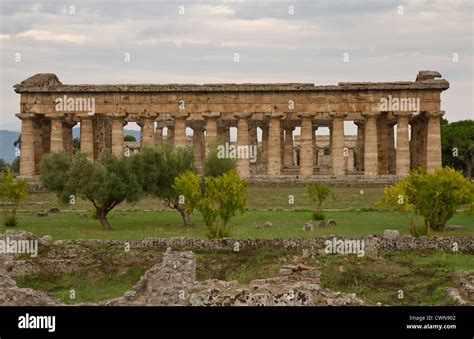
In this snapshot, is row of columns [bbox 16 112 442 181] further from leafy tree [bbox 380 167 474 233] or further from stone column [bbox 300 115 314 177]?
leafy tree [bbox 380 167 474 233]

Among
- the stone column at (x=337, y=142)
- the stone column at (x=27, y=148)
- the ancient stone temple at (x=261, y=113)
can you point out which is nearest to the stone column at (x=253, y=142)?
the ancient stone temple at (x=261, y=113)

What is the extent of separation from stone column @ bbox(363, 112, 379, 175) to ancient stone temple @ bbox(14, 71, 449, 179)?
83mm

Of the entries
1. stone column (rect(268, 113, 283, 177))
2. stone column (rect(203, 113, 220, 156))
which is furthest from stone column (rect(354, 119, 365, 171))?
stone column (rect(203, 113, 220, 156))

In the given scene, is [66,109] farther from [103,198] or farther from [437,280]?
[437,280]

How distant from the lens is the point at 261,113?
7206cm

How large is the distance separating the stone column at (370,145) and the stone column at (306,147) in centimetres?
463

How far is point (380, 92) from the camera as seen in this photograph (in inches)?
2756

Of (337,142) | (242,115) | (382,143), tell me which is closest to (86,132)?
(242,115)

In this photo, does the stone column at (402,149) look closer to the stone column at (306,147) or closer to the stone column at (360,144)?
the stone column at (360,144)

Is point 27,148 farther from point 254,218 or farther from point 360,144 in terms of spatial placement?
point 254,218

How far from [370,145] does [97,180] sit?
30764mm

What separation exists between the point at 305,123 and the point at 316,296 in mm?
47803

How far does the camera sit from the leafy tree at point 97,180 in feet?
149
